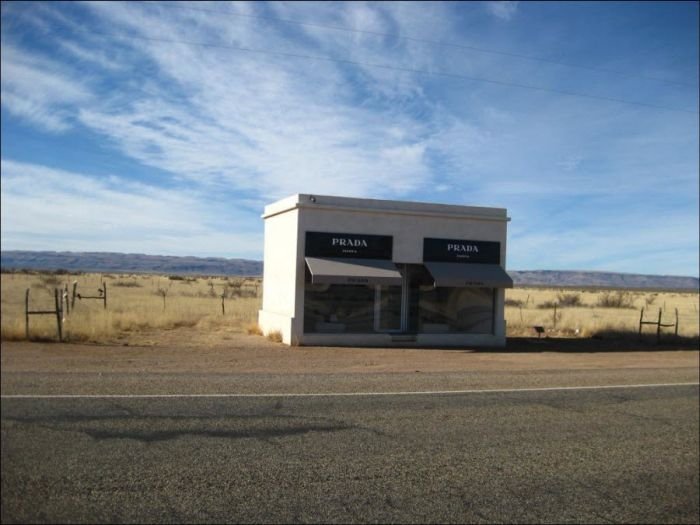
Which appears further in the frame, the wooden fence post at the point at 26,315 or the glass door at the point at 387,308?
the glass door at the point at 387,308

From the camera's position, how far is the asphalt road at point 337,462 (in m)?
4.89

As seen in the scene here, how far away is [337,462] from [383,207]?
1376 cm

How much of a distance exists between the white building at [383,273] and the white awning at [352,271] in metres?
0.03

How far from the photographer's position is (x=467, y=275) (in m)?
20.2

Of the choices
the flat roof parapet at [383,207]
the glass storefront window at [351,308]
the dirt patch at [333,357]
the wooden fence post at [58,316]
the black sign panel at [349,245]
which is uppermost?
the flat roof parapet at [383,207]

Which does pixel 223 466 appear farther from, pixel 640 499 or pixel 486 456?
pixel 640 499

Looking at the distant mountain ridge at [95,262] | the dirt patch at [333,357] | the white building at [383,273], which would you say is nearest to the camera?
the distant mountain ridge at [95,262]

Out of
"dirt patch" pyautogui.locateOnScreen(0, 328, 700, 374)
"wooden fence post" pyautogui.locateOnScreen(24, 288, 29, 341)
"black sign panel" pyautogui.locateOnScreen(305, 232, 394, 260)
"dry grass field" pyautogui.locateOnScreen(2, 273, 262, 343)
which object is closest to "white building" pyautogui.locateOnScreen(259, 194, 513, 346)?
"black sign panel" pyautogui.locateOnScreen(305, 232, 394, 260)

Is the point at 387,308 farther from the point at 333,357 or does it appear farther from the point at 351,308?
the point at 333,357

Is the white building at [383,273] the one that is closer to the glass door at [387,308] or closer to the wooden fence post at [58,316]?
the glass door at [387,308]

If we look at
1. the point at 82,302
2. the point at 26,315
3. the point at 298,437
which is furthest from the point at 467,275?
the point at 26,315

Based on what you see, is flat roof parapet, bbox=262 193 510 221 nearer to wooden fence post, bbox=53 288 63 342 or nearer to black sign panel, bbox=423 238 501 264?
black sign panel, bbox=423 238 501 264

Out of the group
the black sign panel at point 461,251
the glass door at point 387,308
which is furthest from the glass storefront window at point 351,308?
the black sign panel at point 461,251

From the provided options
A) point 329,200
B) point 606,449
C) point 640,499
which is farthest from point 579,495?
point 329,200
